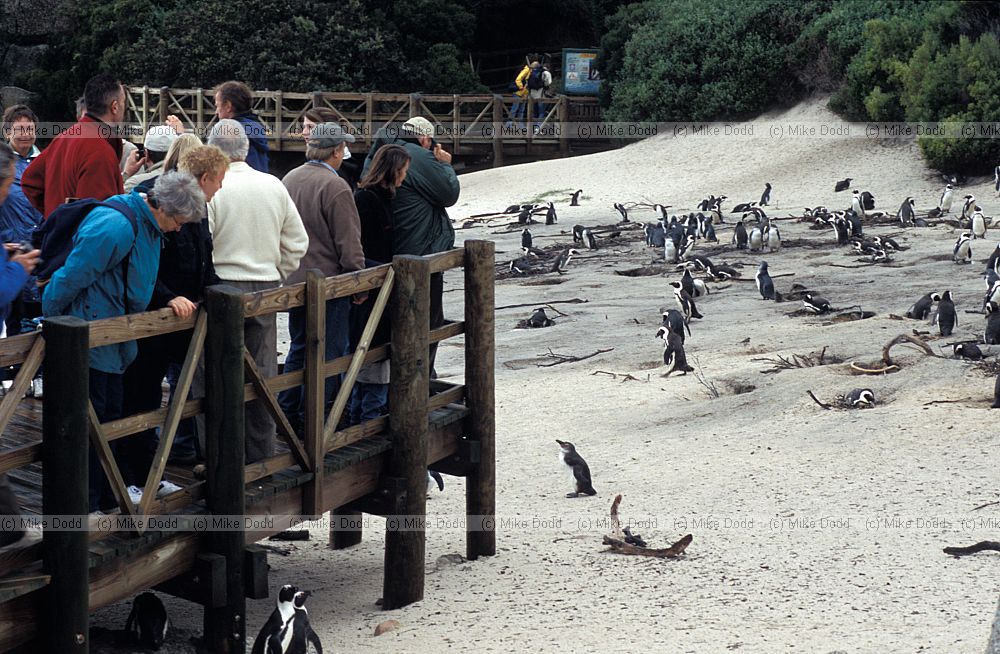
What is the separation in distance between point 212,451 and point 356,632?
1.63m

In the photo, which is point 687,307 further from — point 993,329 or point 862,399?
point 862,399

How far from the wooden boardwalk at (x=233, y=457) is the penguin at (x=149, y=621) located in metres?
0.25

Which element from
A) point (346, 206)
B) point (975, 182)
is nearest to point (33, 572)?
point (346, 206)

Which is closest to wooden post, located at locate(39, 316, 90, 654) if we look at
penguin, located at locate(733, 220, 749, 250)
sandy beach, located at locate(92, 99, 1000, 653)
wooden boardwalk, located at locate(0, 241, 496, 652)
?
wooden boardwalk, located at locate(0, 241, 496, 652)

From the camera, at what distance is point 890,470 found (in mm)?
9320

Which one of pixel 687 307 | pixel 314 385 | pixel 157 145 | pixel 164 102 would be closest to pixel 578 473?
pixel 314 385

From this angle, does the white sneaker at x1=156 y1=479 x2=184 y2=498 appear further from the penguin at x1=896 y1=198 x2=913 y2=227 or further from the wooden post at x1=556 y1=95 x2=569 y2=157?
the wooden post at x1=556 y1=95 x2=569 y2=157

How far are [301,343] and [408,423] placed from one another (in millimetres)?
800

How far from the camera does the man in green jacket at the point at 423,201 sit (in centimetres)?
841

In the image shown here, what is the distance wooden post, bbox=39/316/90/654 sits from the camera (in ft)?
17.5

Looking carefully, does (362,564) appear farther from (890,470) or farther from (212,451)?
(890,470)

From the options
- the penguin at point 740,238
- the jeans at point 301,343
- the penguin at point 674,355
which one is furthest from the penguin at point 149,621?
the penguin at point 740,238

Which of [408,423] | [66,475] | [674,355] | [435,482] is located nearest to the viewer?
[66,475]

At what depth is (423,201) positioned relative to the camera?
28.0ft
